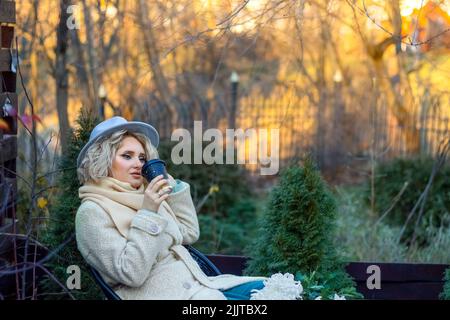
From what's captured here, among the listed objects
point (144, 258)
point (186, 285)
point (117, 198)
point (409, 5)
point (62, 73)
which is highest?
point (409, 5)

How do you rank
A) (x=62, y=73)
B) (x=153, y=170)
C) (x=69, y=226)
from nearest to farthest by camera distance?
1. (x=153, y=170)
2. (x=69, y=226)
3. (x=62, y=73)

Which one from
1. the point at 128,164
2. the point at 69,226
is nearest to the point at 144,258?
the point at 128,164

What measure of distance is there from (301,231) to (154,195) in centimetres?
122

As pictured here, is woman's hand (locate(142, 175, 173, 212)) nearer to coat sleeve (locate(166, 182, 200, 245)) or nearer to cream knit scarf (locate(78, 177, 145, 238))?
cream knit scarf (locate(78, 177, 145, 238))

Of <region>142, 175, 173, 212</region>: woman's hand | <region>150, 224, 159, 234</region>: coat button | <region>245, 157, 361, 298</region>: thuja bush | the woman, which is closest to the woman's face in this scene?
the woman

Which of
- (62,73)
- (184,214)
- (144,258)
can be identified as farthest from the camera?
(62,73)

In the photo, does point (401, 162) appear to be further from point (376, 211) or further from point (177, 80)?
point (177, 80)

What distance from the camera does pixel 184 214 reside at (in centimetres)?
389

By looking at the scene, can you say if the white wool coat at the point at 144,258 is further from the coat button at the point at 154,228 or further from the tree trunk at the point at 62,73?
the tree trunk at the point at 62,73

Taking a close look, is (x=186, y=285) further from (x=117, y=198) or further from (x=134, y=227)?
(x=117, y=198)

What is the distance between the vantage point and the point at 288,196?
4.36 m

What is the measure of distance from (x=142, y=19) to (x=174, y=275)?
4.96 m

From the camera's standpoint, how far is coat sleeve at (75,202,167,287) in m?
3.34
